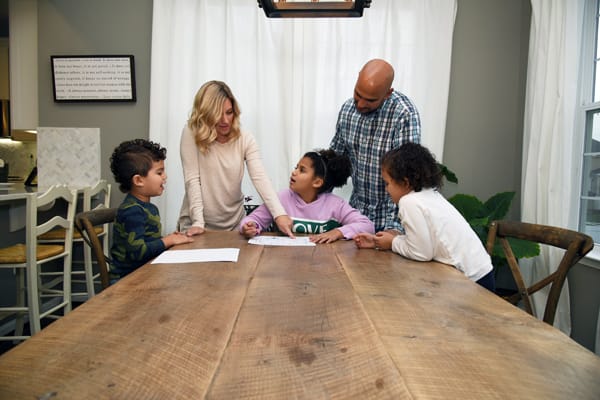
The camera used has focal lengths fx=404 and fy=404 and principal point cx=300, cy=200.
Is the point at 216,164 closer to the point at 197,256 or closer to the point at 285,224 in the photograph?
the point at 285,224

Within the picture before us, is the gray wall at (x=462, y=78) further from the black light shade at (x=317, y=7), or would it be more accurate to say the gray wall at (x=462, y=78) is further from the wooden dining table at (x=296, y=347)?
the wooden dining table at (x=296, y=347)

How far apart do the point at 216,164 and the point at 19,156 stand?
299 cm

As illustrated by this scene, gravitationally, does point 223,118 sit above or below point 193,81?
below

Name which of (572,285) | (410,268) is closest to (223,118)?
(410,268)

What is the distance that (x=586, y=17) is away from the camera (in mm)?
2371

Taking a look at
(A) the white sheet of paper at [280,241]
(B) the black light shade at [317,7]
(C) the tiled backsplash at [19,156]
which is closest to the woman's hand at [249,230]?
(A) the white sheet of paper at [280,241]

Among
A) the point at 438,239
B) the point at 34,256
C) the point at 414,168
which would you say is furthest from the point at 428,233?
the point at 34,256

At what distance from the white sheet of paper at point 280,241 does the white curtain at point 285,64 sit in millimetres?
1341

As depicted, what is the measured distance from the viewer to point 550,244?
4.43 ft

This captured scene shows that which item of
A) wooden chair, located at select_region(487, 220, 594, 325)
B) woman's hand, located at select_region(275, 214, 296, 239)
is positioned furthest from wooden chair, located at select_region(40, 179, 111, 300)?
wooden chair, located at select_region(487, 220, 594, 325)

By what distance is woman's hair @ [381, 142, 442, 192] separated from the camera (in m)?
1.44

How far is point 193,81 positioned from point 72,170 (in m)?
1.24

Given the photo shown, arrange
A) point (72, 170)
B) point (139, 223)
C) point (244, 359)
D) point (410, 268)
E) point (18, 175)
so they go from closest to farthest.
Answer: point (244, 359)
point (410, 268)
point (139, 223)
point (72, 170)
point (18, 175)

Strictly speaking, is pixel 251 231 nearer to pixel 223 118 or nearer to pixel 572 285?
pixel 223 118
